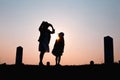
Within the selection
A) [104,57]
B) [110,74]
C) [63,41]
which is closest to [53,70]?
[110,74]

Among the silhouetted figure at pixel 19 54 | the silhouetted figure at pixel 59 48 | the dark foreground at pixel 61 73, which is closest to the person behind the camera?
the dark foreground at pixel 61 73

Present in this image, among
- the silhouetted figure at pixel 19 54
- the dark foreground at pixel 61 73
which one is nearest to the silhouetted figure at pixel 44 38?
the dark foreground at pixel 61 73

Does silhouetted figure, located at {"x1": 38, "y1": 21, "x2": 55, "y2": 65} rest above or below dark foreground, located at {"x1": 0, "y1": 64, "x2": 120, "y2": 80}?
above

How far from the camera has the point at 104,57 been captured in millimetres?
15836

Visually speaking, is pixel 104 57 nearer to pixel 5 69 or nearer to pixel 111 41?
pixel 111 41

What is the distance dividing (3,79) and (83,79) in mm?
3215

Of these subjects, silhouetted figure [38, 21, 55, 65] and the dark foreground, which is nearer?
the dark foreground

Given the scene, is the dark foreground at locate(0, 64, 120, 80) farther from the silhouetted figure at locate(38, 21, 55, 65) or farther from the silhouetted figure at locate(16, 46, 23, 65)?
the silhouetted figure at locate(16, 46, 23, 65)

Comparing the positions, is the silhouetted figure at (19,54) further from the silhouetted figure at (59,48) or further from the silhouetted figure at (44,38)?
the silhouetted figure at (44,38)

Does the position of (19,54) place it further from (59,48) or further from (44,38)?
(44,38)

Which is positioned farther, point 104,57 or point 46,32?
point 104,57

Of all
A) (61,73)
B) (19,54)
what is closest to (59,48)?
(61,73)

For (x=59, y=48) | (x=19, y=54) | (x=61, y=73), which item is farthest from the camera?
(x=19, y=54)

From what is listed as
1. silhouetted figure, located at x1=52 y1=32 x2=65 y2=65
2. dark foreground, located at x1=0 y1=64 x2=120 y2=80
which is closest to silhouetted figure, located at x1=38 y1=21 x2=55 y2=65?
silhouetted figure, located at x1=52 y1=32 x2=65 y2=65
